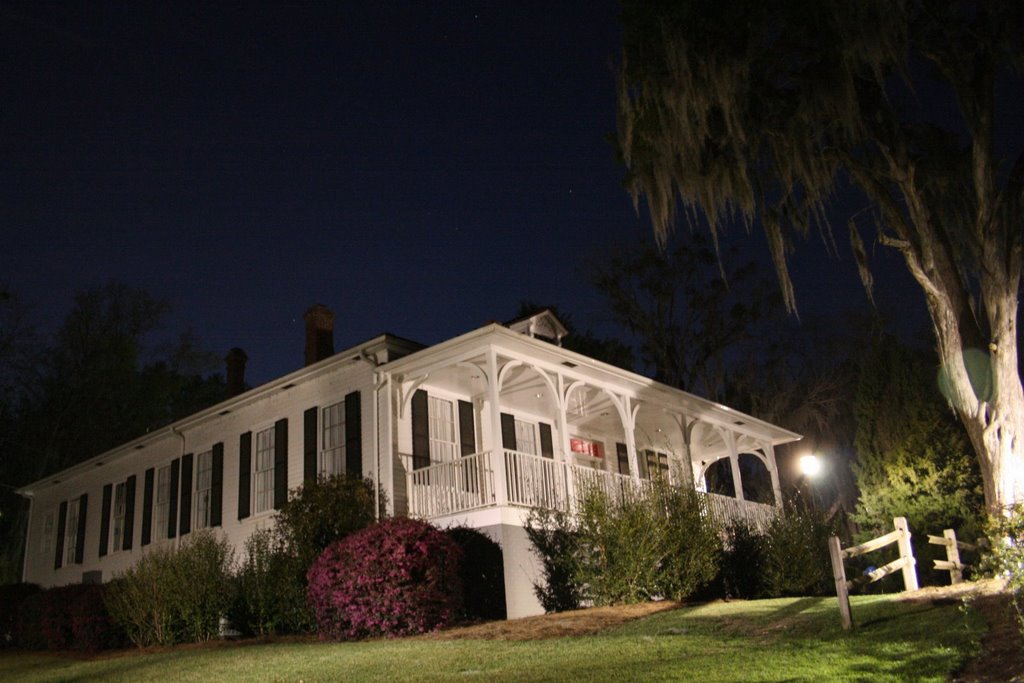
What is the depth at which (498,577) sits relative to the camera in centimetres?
1334

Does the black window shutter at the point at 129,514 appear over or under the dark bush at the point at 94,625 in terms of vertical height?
over

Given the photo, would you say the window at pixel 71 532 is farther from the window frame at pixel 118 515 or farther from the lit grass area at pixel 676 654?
the lit grass area at pixel 676 654

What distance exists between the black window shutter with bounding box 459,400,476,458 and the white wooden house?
0.02 metres

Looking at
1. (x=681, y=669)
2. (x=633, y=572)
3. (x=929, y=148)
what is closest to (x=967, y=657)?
(x=681, y=669)

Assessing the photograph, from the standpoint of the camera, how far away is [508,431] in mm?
17828

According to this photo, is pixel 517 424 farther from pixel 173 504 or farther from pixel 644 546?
pixel 173 504

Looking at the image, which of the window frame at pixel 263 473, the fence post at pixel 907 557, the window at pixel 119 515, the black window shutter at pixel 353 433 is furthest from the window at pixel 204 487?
the fence post at pixel 907 557

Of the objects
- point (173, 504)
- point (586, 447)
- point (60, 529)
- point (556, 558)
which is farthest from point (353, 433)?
point (60, 529)

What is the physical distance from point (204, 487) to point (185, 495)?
66cm

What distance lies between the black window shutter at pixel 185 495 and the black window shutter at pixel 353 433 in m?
6.15

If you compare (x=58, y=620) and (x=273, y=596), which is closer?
(x=273, y=596)

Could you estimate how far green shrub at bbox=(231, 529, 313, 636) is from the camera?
545 inches

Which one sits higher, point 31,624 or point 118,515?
point 118,515

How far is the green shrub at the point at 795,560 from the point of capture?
15188 mm
